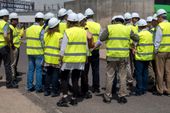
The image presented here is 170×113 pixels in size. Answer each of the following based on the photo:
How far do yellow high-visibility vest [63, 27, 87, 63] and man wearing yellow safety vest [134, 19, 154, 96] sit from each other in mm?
1873

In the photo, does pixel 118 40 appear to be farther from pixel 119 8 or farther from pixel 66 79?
pixel 119 8

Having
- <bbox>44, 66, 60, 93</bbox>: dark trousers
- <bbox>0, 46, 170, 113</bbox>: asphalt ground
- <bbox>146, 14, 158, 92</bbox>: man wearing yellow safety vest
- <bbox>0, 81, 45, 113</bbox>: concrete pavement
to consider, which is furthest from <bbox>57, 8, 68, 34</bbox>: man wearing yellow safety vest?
<bbox>146, 14, 158, 92</bbox>: man wearing yellow safety vest

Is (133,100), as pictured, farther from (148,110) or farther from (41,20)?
(41,20)

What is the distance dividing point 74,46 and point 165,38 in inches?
103

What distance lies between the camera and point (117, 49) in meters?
8.82

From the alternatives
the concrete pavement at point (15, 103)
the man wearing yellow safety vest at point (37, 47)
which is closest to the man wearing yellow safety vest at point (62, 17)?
the man wearing yellow safety vest at point (37, 47)

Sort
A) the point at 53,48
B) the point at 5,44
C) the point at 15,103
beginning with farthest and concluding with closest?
1. the point at 5,44
2. the point at 53,48
3. the point at 15,103

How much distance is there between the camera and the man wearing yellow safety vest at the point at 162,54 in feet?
31.9

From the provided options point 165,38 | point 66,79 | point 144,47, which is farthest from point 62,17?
point 165,38

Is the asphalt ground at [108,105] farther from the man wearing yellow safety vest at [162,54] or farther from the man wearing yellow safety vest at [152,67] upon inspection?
the man wearing yellow safety vest at [152,67]

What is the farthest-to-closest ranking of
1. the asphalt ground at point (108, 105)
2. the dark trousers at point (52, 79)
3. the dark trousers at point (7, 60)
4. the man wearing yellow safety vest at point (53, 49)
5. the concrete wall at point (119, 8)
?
the concrete wall at point (119, 8) < the dark trousers at point (7, 60) < the dark trousers at point (52, 79) < the man wearing yellow safety vest at point (53, 49) < the asphalt ground at point (108, 105)

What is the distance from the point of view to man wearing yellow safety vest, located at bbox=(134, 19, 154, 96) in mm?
9742

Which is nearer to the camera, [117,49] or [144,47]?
[117,49]

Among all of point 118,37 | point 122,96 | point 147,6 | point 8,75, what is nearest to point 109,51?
point 118,37
